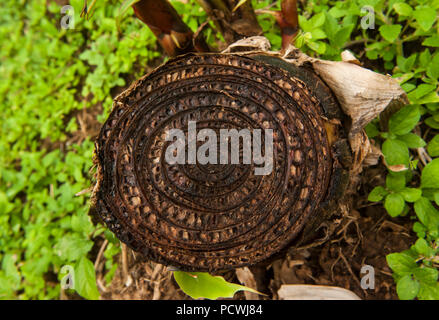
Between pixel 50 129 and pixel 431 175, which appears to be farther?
pixel 50 129

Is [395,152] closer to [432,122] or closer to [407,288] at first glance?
[432,122]

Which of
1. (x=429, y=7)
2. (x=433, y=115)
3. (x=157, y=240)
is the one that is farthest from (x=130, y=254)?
(x=429, y=7)

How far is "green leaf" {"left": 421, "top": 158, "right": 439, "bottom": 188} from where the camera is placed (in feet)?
3.92

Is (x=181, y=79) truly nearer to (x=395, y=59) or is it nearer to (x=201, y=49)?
(x=201, y=49)

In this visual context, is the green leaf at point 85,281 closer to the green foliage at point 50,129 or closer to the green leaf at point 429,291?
the green foliage at point 50,129

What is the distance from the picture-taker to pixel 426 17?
1.21m

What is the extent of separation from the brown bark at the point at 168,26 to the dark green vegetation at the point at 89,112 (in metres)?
0.26

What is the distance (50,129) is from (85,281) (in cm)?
106

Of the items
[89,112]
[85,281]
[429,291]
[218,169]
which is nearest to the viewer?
[218,169]

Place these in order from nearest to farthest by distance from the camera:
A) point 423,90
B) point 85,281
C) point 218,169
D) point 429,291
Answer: point 218,169, point 429,291, point 423,90, point 85,281

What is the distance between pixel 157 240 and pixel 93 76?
4.10 feet

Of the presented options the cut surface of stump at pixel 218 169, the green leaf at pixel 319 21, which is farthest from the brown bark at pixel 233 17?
the cut surface of stump at pixel 218 169

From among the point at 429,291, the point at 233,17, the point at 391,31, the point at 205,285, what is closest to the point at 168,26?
the point at 233,17
